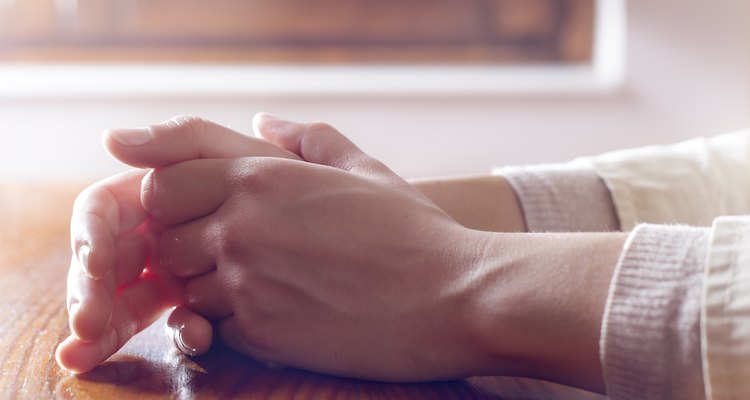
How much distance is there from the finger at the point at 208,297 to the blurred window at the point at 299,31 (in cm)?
207

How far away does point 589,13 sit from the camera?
2611mm

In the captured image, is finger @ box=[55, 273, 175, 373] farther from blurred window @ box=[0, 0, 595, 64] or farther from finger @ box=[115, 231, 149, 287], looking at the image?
blurred window @ box=[0, 0, 595, 64]

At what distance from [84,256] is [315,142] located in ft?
0.58

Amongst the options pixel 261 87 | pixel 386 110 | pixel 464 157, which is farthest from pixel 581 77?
pixel 261 87

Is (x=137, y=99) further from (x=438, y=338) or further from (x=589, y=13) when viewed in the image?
(x=438, y=338)

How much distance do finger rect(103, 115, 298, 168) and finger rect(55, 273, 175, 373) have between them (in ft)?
0.28

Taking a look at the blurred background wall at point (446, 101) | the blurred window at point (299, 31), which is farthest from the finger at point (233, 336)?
the blurred window at point (299, 31)

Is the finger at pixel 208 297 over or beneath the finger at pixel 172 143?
beneath

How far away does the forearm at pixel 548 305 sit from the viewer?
1.43ft

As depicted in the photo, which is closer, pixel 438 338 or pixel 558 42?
pixel 438 338

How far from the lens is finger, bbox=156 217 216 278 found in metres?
0.54

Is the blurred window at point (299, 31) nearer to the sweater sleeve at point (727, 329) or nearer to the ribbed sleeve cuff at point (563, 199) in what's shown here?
the ribbed sleeve cuff at point (563, 199)

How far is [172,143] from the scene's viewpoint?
56 cm

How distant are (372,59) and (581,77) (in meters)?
0.62
